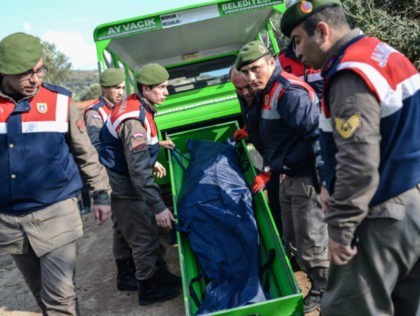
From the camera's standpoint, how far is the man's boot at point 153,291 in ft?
11.1

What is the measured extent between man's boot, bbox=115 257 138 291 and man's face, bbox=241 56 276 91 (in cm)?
218

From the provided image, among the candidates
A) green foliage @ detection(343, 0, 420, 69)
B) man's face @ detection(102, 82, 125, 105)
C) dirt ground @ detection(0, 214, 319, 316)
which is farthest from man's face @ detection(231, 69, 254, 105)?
green foliage @ detection(343, 0, 420, 69)

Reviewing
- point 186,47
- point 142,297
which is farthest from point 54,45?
point 142,297

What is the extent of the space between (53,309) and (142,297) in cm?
112

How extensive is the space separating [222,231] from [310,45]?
5.69 ft

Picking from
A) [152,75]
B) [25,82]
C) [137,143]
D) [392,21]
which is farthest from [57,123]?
[392,21]

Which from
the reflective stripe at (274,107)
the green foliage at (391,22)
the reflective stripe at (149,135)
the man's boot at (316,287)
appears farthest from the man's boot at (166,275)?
the green foliage at (391,22)

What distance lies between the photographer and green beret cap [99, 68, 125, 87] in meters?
4.43

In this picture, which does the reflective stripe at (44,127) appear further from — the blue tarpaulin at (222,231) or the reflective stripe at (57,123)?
the blue tarpaulin at (222,231)

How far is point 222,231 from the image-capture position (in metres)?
2.98

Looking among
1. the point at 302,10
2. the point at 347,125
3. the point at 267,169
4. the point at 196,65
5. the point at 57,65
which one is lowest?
the point at 267,169

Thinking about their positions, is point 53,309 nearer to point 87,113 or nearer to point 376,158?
point 376,158

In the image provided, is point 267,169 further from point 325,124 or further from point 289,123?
point 325,124

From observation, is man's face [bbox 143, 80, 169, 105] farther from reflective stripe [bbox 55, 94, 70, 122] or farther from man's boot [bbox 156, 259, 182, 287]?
man's boot [bbox 156, 259, 182, 287]
